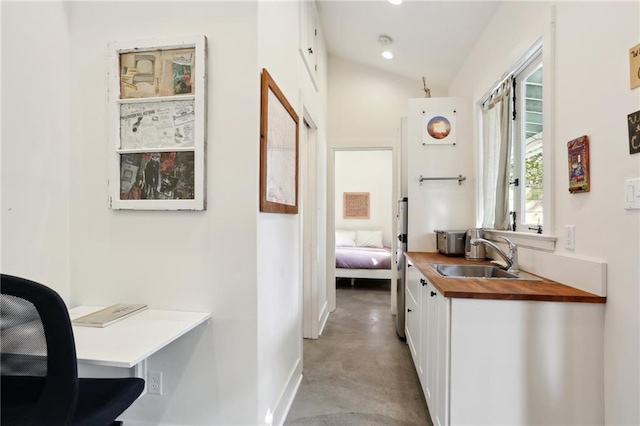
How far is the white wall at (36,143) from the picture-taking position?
134cm

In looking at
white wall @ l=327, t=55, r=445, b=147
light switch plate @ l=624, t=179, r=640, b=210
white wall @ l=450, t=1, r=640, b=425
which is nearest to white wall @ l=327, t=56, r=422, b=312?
white wall @ l=327, t=55, r=445, b=147

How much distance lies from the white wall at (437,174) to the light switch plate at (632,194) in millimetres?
1831

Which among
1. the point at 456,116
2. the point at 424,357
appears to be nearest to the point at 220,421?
the point at 424,357

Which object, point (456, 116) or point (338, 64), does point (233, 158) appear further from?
point (338, 64)

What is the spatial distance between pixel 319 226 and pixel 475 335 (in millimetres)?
2087

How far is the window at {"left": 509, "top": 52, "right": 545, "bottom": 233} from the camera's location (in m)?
1.99

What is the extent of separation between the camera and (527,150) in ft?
7.04

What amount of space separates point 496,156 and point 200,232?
2.31 meters

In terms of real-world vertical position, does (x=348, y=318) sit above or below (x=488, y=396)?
below

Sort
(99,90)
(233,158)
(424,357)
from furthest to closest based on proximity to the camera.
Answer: (424,357)
(99,90)
(233,158)

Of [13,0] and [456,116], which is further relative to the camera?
[456,116]

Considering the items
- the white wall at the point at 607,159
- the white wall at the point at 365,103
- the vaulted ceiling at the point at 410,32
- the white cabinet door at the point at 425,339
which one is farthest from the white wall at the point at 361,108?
the white wall at the point at 607,159

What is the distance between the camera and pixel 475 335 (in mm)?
1402

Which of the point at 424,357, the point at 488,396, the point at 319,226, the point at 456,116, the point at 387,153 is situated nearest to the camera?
the point at 488,396
